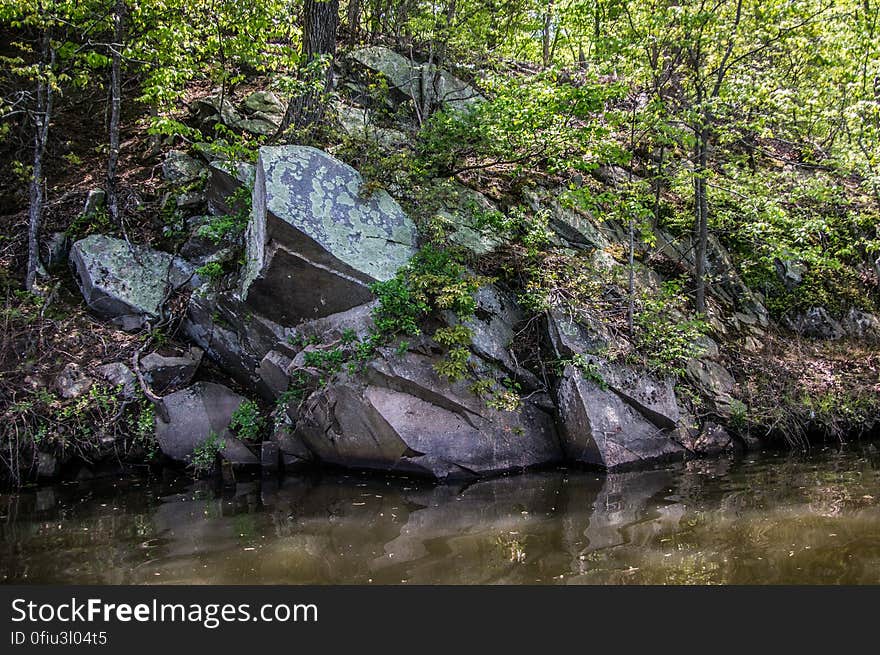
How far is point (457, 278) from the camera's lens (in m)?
8.50

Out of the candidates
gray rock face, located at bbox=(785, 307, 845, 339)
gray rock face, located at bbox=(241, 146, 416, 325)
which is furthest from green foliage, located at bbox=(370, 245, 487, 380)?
gray rock face, located at bbox=(785, 307, 845, 339)

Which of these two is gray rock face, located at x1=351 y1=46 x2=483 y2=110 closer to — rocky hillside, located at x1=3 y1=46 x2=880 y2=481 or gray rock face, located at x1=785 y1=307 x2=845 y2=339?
rocky hillside, located at x1=3 y1=46 x2=880 y2=481

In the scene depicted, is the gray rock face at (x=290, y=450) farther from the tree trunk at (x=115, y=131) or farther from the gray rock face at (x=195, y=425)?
the tree trunk at (x=115, y=131)

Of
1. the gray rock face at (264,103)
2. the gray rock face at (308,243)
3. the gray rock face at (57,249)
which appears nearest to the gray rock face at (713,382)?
the gray rock face at (308,243)

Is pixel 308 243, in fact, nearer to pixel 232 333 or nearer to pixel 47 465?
Result: pixel 232 333

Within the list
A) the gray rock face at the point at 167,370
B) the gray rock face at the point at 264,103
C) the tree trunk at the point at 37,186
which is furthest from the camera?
the gray rock face at the point at 264,103

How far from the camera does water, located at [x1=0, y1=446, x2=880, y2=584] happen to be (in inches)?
186

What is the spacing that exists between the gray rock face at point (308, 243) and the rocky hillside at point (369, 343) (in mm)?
32

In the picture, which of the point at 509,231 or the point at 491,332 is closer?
the point at 491,332

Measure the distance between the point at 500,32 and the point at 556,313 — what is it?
295 inches

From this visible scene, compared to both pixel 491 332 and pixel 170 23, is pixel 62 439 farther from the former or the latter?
pixel 170 23

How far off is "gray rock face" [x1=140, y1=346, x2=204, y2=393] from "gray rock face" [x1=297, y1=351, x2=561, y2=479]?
2.05m

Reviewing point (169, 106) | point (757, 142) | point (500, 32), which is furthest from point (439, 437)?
point (757, 142)

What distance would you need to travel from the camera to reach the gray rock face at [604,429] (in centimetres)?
809
